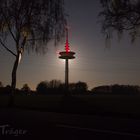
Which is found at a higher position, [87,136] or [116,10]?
[116,10]

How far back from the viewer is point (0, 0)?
25.0 m

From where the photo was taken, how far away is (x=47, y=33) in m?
24.9

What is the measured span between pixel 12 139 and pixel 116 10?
13.4 m

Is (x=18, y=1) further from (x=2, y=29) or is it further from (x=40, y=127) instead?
(x=40, y=127)

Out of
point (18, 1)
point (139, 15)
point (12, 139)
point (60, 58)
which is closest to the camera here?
point (12, 139)

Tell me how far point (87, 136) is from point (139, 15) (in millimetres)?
11924

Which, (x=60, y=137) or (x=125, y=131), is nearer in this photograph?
(x=60, y=137)

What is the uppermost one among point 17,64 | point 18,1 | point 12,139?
point 18,1

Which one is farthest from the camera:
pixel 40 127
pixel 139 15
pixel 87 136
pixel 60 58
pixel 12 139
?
pixel 60 58

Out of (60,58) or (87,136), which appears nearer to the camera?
(87,136)

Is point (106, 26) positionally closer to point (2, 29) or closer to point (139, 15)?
point (139, 15)

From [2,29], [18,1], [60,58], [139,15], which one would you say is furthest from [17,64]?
[139,15]

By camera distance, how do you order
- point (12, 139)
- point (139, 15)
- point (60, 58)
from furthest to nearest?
1. point (60, 58)
2. point (139, 15)
3. point (12, 139)

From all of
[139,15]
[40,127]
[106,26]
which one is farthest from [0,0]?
[40,127]
